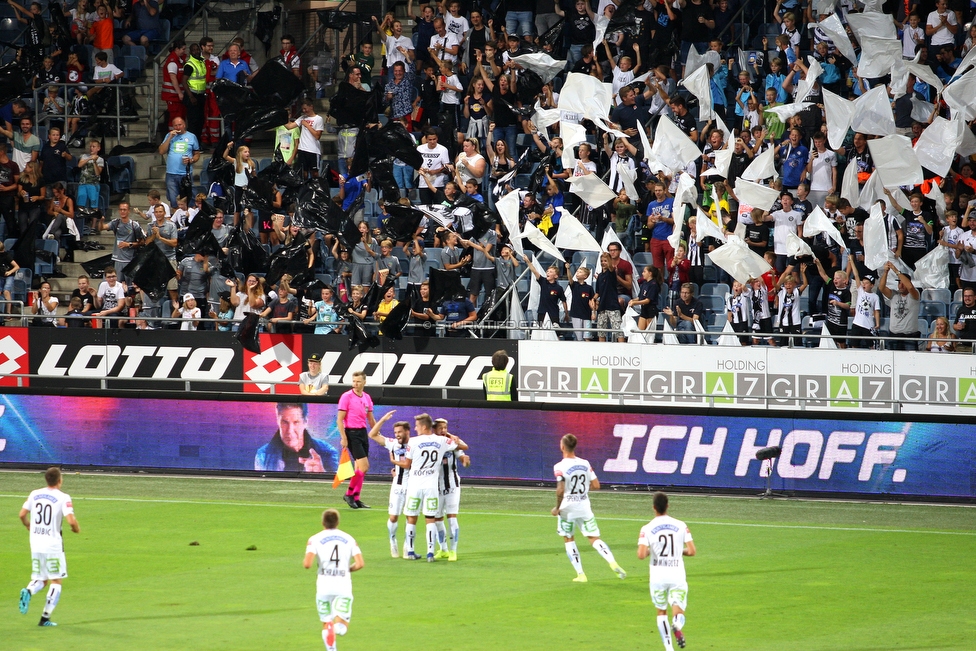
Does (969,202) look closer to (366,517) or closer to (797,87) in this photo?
(797,87)

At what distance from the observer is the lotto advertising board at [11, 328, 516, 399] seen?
24.2 metres

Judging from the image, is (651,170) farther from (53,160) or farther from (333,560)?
(333,560)

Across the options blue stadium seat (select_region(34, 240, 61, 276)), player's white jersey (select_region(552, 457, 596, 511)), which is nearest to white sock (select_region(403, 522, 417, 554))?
player's white jersey (select_region(552, 457, 596, 511))

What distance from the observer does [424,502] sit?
15945mm

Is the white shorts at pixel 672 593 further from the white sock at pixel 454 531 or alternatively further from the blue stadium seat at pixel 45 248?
the blue stadium seat at pixel 45 248

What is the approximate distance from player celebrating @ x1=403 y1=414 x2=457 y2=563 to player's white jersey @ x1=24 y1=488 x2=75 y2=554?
447 cm

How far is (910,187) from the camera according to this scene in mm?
23547

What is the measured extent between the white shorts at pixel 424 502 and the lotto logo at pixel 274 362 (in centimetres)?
924

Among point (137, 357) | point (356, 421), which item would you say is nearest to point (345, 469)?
point (356, 421)

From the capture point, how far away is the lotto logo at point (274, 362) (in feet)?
81.7

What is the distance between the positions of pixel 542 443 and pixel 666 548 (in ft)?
36.8

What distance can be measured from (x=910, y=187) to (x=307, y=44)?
14576 mm

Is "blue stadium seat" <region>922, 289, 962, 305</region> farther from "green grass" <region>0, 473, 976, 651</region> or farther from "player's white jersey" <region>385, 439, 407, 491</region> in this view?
"player's white jersey" <region>385, 439, 407, 491</region>

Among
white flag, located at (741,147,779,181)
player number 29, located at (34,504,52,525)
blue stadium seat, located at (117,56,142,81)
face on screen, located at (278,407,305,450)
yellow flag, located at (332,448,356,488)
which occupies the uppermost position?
blue stadium seat, located at (117,56,142,81)
